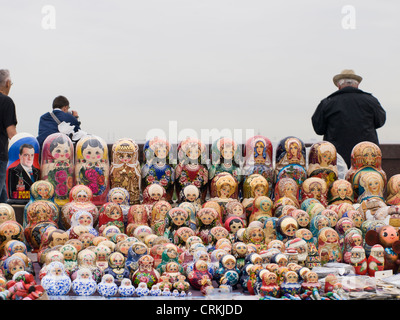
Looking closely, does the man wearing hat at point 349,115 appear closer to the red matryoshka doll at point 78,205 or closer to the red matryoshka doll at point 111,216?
the red matryoshka doll at point 111,216

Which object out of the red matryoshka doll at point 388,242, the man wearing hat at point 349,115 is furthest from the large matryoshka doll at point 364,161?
the red matryoshka doll at point 388,242

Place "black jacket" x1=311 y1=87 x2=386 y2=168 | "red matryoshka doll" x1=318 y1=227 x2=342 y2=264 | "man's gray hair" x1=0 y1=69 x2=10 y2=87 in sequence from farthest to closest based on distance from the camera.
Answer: "black jacket" x1=311 y1=87 x2=386 y2=168 → "man's gray hair" x1=0 y1=69 x2=10 y2=87 → "red matryoshka doll" x1=318 y1=227 x2=342 y2=264

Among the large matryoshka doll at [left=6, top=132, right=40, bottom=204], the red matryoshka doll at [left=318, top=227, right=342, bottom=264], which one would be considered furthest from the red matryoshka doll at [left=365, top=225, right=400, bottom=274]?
the large matryoshka doll at [left=6, top=132, right=40, bottom=204]

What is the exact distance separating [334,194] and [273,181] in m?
0.65

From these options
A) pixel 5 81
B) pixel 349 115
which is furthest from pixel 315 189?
pixel 5 81

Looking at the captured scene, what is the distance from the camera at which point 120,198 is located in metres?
6.21

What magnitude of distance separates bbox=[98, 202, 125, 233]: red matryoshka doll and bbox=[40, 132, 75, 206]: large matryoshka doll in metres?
0.56

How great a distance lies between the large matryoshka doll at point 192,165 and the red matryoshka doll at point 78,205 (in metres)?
0.88

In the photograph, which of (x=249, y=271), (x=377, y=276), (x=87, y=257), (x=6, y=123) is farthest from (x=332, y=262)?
(x=6, y=123)

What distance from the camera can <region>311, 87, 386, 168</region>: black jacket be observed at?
757 centimetres

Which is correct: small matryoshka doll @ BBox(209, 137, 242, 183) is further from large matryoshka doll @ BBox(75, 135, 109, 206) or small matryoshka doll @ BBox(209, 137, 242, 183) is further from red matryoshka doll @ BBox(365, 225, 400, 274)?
red matryoshka doll @ BBox(365, 225, 400, 274)

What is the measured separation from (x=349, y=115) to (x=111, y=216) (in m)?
3.06

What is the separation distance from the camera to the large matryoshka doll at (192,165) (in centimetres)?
648

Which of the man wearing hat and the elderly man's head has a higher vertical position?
the elderly man's head
